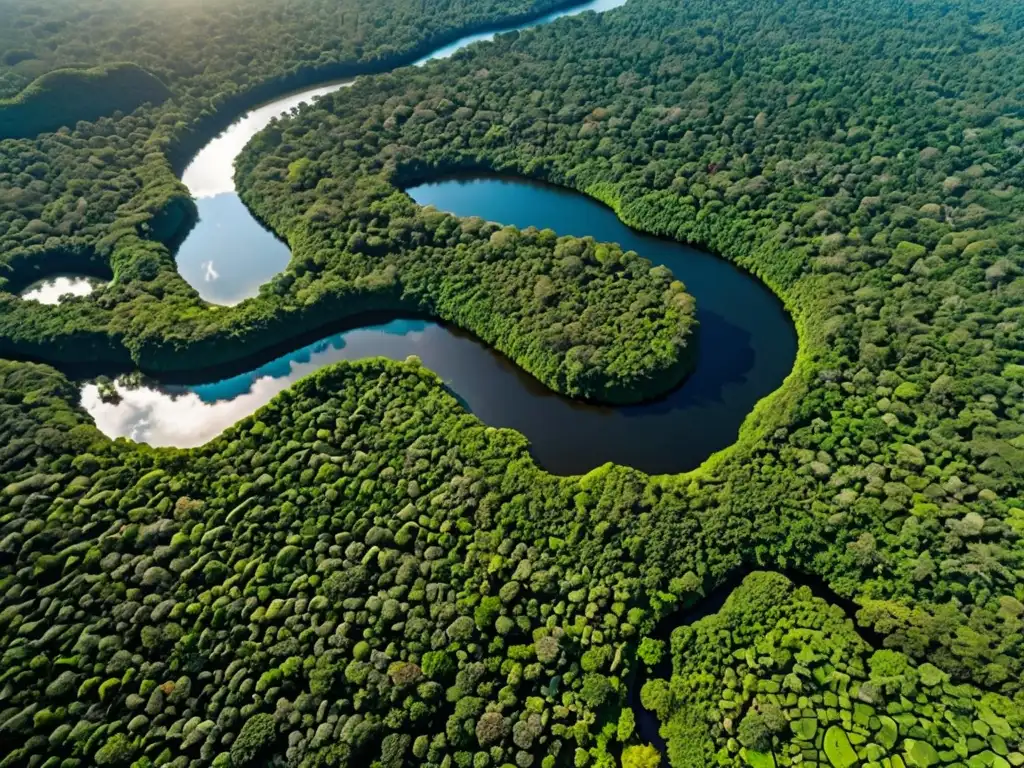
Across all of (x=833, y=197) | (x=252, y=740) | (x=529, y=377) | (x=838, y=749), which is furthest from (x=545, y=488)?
(x=833, y=197)

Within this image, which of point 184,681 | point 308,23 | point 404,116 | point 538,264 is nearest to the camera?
point 184,681

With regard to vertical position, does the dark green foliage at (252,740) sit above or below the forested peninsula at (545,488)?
below

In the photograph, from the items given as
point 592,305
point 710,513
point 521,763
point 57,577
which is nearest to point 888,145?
point 592,305

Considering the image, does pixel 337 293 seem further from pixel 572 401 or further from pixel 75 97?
pixel 75 97

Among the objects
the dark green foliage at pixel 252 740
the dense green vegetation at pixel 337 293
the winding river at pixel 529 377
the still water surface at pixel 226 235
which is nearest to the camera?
the dark green foliage at pixel 252 740

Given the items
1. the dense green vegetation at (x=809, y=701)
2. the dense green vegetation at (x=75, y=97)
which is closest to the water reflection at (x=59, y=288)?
the dense green vegetation at (x=75, y=97)

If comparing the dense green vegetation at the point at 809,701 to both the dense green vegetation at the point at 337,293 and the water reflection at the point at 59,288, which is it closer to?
the dense green vegetation at the point at 337,293

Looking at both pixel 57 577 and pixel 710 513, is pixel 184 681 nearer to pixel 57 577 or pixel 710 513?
pixel 57 577
